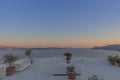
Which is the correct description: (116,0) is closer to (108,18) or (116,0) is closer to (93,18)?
(108,18)

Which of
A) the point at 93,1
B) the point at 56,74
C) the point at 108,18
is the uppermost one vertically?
the point at 93,1

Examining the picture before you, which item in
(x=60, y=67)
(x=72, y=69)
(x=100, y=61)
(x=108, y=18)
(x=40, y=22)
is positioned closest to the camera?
(x=72, y=69)

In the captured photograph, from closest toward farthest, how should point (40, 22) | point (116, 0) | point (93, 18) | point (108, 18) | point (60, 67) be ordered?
point (60, 67), point (116, 0), point (108, 18), point (93, 18), point (40, 22)

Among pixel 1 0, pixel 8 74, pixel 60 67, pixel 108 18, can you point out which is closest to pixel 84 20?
pixel 108 18

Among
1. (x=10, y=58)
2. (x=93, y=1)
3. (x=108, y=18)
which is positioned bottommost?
(x=10, y=58)

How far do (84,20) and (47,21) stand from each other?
16.4ft

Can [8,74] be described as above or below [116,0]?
below

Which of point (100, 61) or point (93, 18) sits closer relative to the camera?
point (100, 61)

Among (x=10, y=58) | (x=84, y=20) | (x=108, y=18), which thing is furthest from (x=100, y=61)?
(x=10, y=58)

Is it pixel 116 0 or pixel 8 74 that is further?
pixel 116 0

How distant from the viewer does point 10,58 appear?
407 inches

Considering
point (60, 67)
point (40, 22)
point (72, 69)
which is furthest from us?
point (40, 22)

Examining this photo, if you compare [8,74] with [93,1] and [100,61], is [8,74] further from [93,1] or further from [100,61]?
[93,1]

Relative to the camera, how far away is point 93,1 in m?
15.0
